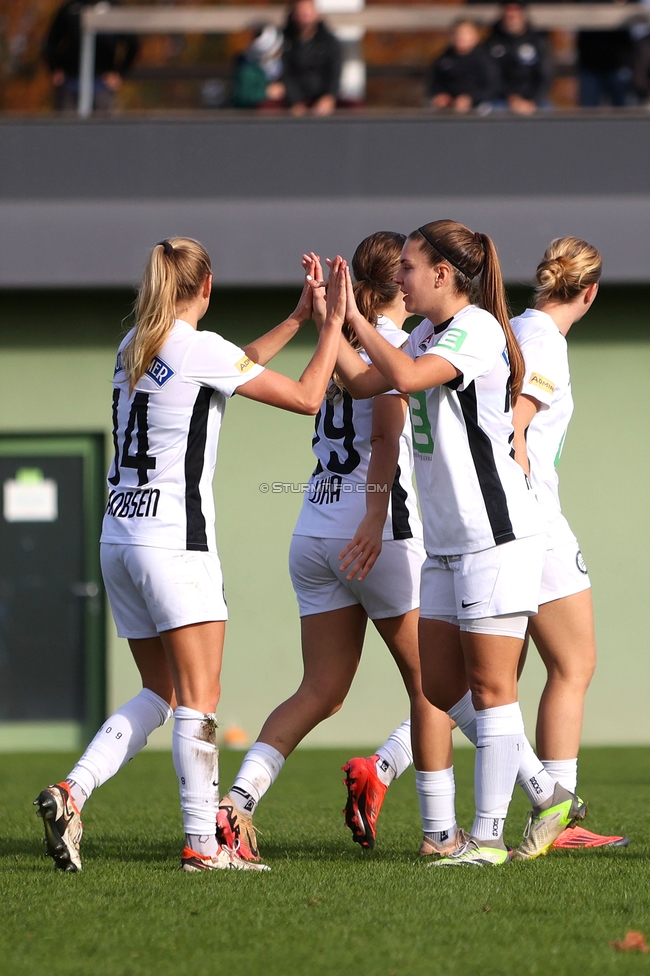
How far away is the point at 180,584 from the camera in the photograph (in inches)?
148

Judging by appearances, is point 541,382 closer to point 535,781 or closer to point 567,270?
point 567,270

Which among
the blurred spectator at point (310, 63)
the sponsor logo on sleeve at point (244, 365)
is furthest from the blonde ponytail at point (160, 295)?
the blurred spectator at point (310, 63)

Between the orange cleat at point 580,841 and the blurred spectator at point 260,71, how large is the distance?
6.95 metres

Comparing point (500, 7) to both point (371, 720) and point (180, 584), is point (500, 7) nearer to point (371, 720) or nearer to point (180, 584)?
point (371, 720)

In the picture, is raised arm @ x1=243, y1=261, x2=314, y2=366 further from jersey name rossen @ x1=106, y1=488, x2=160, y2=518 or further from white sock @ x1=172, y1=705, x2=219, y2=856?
white sock @ x1=172, y1=705, x2=219, y2=856

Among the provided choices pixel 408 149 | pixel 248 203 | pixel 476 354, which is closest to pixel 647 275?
pixel 408 149

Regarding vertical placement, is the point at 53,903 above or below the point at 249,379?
below

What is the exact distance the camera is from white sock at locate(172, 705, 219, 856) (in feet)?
12.6

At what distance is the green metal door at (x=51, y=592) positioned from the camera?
384 inches

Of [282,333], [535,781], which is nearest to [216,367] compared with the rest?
[282,333]

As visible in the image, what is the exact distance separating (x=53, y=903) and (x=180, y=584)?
39.3 inches

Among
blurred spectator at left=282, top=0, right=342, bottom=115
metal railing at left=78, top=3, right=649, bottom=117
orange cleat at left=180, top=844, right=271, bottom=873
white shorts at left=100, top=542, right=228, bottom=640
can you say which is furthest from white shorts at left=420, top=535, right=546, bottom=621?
metal railing at left=78, top=3, right=649, bottom=117

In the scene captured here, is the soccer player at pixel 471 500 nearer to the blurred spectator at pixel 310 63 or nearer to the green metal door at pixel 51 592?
the blurred spectator at pixel 310 63

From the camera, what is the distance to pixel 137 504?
385 centimetres
